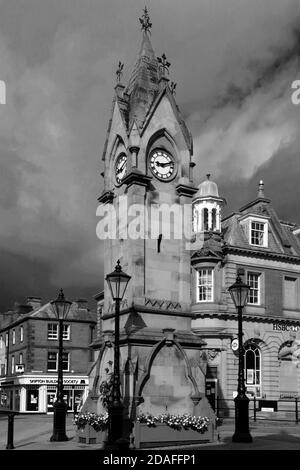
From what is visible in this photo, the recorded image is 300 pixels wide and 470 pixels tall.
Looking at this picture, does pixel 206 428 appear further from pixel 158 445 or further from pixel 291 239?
pixel 291 239

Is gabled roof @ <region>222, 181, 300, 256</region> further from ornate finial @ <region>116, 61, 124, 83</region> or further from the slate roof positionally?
ornate finial @ <region>116, 61, 124, 83</region>

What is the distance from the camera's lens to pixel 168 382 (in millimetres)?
19875

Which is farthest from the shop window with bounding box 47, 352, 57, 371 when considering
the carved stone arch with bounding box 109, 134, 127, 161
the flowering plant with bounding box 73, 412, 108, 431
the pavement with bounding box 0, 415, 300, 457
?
the flowering plant with bounding box 73, 412, 108, 431

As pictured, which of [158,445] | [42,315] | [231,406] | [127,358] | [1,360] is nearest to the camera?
[158,445]

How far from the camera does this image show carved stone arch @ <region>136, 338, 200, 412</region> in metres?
19.3

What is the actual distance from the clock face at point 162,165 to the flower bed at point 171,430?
820 centimetres

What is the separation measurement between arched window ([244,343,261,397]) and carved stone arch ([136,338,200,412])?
20.9m

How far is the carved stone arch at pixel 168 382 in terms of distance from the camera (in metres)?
19.3

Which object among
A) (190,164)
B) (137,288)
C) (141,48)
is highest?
(141,48)

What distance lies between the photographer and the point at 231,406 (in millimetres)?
38188

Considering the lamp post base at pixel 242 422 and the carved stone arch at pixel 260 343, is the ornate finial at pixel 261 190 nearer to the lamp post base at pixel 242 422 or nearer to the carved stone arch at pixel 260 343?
the carved stone arch at pixel 260 343

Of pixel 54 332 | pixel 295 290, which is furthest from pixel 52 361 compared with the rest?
pixel 295 290

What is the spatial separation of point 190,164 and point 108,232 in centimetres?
391
